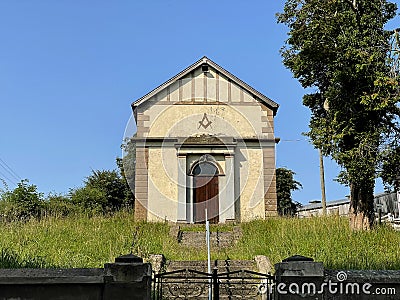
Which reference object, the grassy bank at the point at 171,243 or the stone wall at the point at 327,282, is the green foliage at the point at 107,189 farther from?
the stone wall at the point at 327,282

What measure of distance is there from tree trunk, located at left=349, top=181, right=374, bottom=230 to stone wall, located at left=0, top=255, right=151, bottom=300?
9.53m

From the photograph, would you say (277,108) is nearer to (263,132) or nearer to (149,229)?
(263,132)

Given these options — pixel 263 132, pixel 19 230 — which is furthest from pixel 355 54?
pixel 19 230

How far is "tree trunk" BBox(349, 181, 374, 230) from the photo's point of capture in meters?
12.9

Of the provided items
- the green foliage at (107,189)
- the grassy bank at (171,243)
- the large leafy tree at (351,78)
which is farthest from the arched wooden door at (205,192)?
the green foliage at (107,189)

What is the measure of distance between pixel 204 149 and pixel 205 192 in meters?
1.75

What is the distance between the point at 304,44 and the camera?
12.8 meters

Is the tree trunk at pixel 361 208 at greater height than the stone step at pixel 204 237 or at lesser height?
greater

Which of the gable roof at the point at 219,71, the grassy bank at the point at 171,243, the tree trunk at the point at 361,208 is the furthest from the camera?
the gable roof at the point at 219,71

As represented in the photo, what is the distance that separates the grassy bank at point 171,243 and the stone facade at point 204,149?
284cm

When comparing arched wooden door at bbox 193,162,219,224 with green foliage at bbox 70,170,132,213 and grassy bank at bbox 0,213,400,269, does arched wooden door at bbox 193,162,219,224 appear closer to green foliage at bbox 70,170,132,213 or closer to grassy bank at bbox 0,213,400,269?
grassy bank at bbox 0,213,400,269

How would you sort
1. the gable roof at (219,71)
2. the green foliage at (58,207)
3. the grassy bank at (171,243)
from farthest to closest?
the gable roof at (219,71) → the green foliage at (58,207) → the grassy bank at (171,243)

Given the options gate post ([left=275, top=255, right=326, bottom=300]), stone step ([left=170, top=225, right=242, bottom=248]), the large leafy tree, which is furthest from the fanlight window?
gate post ([left=275, top=255, right=326, bottom=300])

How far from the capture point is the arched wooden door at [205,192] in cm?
1809
